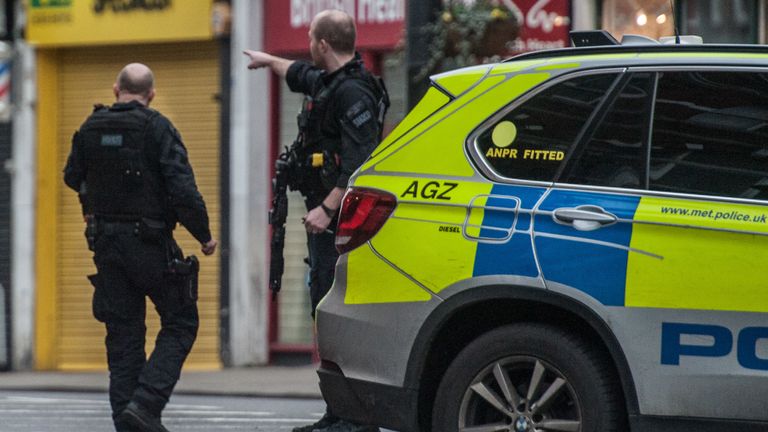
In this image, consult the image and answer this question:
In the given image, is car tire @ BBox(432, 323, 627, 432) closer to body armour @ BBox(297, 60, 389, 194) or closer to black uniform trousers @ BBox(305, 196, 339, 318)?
black uniform trousers @ BBox(305, 196, 339, 318)

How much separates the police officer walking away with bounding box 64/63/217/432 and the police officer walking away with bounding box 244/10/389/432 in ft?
1.83

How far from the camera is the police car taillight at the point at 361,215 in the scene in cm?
616

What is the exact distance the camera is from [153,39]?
16.2 m

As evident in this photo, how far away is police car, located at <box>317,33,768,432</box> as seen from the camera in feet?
18.2

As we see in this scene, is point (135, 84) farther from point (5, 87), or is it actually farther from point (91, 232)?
point (5, 87)

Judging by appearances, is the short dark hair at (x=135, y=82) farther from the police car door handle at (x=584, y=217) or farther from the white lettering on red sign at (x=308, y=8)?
the white lettering on red sign at (x=308, y=8)

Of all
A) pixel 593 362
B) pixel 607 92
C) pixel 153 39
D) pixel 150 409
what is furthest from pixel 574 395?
pixel 153 39

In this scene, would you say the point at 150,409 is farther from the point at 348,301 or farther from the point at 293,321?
the point at 293,321

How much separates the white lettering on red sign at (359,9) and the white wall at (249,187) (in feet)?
1.42

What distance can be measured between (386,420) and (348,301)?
46 cm

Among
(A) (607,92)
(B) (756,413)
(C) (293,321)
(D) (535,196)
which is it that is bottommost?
(C) (293,321)

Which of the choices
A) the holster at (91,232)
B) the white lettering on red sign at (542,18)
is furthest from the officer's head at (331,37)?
the white lettering on red sign at (542,18)

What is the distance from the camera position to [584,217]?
18.9ft

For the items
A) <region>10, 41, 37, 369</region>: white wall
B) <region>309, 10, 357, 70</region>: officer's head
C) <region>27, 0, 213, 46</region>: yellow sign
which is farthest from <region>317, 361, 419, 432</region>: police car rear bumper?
<region>10, 41, 37, 369</region>: white wall
